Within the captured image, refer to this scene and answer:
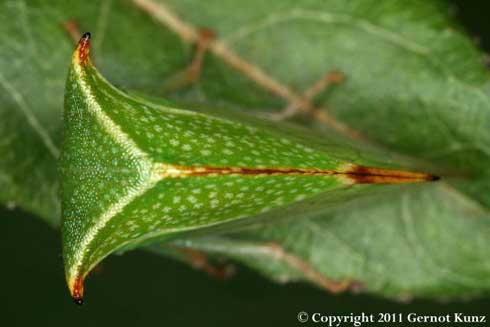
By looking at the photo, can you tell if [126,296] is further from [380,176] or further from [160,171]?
[380,176]

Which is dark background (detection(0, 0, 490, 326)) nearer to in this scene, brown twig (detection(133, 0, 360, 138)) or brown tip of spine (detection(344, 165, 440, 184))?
brown twig (detection(133, 0, 360, 138))

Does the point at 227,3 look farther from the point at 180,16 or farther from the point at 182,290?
the point at 182,290

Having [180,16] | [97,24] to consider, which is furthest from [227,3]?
[97,24]

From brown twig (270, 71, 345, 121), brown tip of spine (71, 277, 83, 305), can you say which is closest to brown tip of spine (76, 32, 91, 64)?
brown tip of spine (71, 277, 83, 305)

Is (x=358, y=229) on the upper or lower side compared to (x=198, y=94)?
lower

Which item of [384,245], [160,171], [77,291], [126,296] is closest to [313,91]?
[384,245]

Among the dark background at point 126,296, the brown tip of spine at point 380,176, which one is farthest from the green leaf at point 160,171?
the dark background at point 126,296
